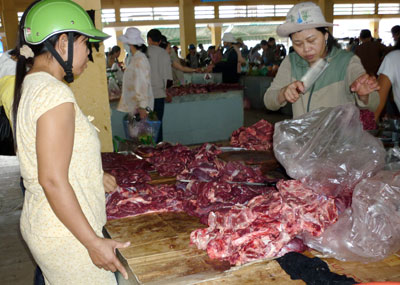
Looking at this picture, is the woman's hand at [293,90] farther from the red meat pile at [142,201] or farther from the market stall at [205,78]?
the market stall at [205,78]

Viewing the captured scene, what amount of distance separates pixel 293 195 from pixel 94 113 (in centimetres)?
336

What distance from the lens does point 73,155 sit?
1750 mm

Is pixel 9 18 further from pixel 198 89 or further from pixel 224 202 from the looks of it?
pixel 224 202

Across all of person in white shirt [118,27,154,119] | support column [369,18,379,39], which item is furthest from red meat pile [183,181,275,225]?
support column [369,18,379,39]

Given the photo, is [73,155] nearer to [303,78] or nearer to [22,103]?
[22,103]

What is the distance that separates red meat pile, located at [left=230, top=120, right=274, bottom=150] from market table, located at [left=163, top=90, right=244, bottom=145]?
13.1 feet

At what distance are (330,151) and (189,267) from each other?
1.12 metres

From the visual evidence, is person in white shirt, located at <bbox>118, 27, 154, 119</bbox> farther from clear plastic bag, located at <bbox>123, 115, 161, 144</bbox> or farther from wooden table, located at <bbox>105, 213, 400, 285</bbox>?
wooden table, located at <bbox>105, 213, 400, 285</bbox>

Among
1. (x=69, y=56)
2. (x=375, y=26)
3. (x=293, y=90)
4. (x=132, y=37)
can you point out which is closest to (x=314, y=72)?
(x=293, y=90)

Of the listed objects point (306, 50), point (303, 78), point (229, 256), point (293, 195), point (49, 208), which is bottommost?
point (229, 256)

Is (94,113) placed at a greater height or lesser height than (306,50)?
lesser

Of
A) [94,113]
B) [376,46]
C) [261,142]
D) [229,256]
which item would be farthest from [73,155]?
[376,46]

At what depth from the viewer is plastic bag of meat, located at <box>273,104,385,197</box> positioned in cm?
236

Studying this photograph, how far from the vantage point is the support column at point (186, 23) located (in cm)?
2131
